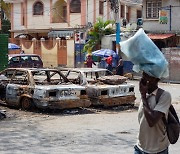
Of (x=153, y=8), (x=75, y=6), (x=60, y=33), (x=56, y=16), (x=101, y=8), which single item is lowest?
(x=60, y=33)

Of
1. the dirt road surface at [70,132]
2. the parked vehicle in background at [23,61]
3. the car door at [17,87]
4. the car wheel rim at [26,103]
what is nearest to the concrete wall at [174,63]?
the parked vehicle in background at [23,61]

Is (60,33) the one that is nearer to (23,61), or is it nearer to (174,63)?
(23,61)

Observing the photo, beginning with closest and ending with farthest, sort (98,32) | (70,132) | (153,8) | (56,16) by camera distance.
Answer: (70,132), (153,8), (98,32), (56,16)

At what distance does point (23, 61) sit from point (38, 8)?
22.6 meters

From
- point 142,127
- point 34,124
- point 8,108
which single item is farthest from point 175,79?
point 142,127

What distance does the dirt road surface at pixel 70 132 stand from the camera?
8.70 metres

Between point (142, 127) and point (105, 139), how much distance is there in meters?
5.19

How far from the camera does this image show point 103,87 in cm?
1470

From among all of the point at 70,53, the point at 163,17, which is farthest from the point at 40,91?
the point at 70,53

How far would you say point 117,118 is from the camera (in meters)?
13.0

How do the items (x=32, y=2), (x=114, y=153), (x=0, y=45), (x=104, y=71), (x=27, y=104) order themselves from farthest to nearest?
(x=32, y=2), (x=0, y=45), (x=104, y=71), (x=27, y=104), (x=114, y=153)

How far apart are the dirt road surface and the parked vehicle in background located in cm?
1420

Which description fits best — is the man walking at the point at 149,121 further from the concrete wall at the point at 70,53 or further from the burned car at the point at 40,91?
the concrete wall at the point at 70,53

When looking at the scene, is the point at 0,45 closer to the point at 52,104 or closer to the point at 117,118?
the point at 52,104
